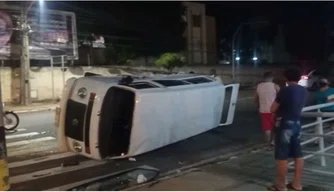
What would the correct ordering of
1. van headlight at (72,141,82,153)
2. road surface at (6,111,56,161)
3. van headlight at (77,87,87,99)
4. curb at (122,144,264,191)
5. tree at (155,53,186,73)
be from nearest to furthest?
curb at (122,144,264,191), van headlight at (77,87,87,99), van headlight at (72,141,82,153), road surface at (6,111,56,161), tree at (155,53,186,73)

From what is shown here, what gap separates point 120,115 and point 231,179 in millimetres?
2586

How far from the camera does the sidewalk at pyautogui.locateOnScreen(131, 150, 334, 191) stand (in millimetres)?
5879

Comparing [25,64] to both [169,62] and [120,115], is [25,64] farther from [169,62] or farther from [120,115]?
[120,115]

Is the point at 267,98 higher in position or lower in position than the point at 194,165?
higher

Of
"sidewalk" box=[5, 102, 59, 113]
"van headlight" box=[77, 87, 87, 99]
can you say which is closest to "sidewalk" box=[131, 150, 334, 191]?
"van headlight" box=[77, 87, 87, 99]

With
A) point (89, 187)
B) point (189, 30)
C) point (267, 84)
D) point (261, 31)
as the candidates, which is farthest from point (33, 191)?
point (261, 31)

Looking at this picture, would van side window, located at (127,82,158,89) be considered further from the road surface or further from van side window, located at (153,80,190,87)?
the road surface

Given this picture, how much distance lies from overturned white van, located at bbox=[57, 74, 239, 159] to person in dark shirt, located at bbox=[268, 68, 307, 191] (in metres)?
2.74

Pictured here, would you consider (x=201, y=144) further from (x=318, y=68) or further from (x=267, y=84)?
(x=318, y=68)

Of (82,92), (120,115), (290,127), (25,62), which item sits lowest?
(120,115)

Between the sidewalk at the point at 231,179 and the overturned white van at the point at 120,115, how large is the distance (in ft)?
3.93

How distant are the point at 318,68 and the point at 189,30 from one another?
43.9 feet

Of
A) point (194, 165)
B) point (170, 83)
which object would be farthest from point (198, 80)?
point (194, 165)

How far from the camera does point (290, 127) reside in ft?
17.7
